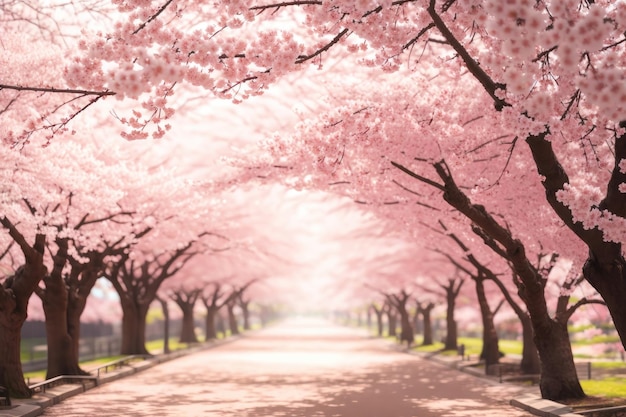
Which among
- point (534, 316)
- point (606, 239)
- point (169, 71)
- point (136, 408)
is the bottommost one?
point (136, 408)

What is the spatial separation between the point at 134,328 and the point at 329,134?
70.4 feet

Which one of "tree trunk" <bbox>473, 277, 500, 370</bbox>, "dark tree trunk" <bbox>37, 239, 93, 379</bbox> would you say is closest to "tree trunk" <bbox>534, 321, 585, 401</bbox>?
"tree trunk" <bbox>473, 277, 500, 370</bbox>

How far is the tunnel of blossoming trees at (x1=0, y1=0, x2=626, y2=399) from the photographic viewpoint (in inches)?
320

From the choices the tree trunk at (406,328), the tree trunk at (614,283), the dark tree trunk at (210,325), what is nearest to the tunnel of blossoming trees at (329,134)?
the tree trunk at (614,283)

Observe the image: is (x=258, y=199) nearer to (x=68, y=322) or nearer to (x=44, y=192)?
(x=68, y=322)

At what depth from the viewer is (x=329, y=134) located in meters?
13.1

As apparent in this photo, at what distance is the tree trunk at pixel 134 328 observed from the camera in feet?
103

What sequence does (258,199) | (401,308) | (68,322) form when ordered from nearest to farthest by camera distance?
(68,322) < (258,199) < (401,308)

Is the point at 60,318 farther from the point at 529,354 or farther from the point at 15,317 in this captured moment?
the point at 529,354

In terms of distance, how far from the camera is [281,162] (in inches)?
674

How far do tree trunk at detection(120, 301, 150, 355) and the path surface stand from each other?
3.63m

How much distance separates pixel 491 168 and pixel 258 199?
20.9m

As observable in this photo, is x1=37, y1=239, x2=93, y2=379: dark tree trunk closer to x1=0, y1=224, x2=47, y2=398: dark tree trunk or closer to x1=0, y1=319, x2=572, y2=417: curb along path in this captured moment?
x1=0, y1=319, x2=572, y2=417: curb along path

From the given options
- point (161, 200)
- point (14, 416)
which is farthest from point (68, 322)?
point (14, 416)
